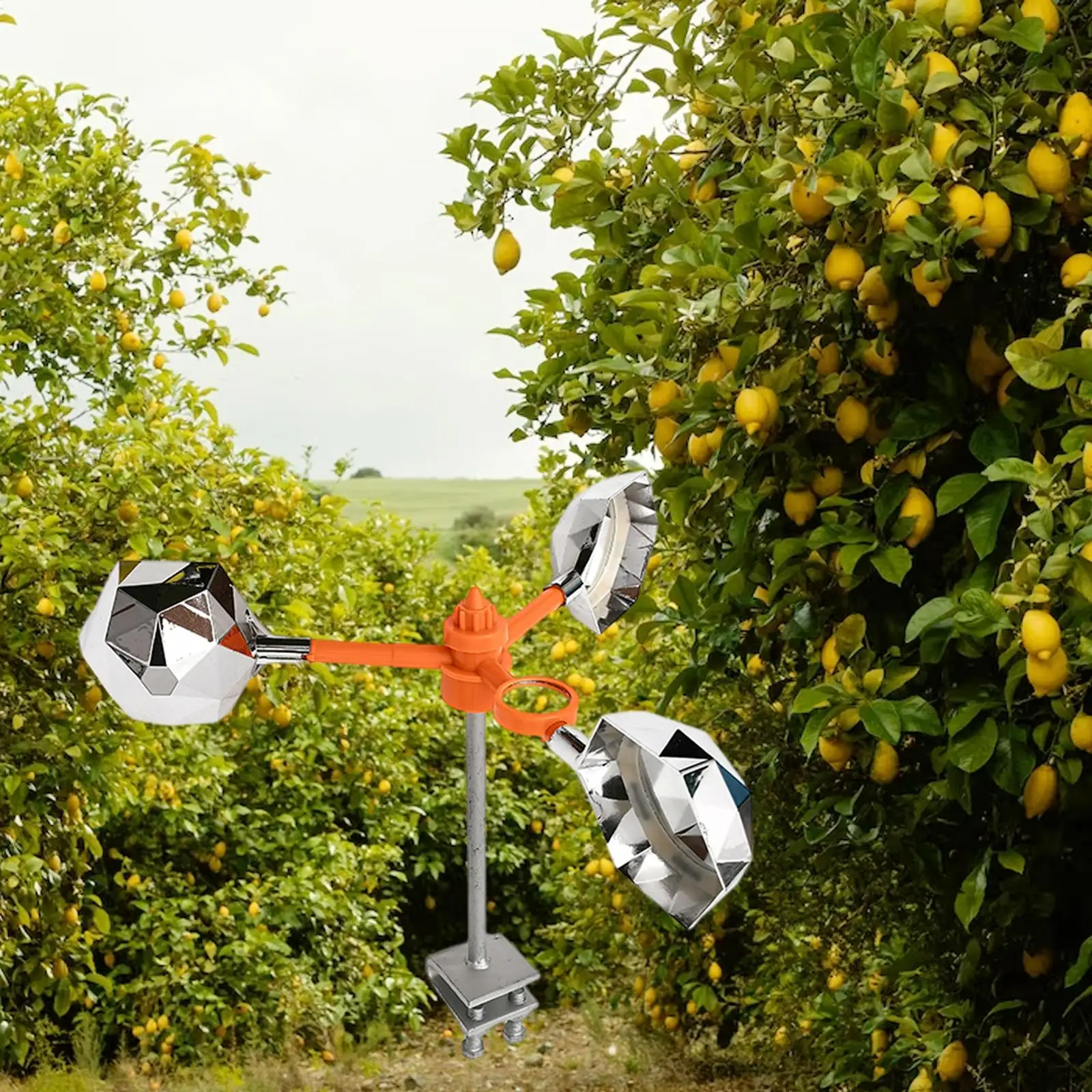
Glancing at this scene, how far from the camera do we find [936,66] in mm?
1015

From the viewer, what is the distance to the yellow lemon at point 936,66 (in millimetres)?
1002

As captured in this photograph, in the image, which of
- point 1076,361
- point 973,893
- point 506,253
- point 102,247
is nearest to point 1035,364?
point 1076,361

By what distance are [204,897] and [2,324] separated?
1.61 m

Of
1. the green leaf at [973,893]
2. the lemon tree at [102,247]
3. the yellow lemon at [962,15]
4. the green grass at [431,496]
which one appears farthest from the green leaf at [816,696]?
the green grass at [431,496]

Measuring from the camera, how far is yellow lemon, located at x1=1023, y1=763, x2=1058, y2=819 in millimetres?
1118

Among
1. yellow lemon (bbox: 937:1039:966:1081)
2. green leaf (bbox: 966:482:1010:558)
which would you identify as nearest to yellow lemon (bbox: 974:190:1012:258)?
green leaf (bbox: 966:482:1010:558)

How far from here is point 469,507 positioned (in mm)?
6410

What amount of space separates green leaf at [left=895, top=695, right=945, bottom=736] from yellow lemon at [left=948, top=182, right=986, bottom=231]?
39cm

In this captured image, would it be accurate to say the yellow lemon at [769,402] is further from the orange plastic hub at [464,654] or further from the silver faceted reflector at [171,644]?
the silver faceted reflector at [171,644]

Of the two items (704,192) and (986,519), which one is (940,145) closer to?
(986,519)

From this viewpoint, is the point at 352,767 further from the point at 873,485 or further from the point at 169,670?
the point at 169,670

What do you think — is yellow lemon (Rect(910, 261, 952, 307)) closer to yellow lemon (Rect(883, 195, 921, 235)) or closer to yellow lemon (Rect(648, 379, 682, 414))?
yellow lemon (Rect(883, 195, 921, 235))

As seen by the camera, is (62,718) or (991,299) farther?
(62,718)

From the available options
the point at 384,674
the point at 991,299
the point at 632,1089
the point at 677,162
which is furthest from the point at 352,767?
the point at 991,299
